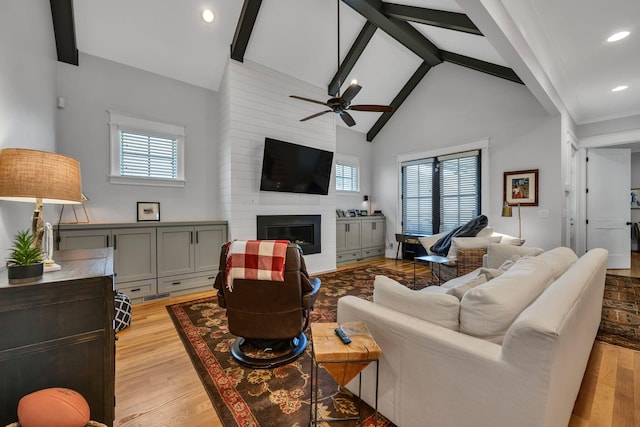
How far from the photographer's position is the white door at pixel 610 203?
17.4ft

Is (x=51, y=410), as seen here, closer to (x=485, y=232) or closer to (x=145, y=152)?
(x=145, y=152)

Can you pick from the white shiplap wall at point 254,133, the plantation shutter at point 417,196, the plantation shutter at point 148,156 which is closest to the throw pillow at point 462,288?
the white shiplap wall at point 254,133

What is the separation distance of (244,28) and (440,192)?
4.84m

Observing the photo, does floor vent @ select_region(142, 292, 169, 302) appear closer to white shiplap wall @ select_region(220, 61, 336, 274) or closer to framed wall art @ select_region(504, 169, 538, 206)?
white shiplap wall @ select_region(220, 61, 336, 274)

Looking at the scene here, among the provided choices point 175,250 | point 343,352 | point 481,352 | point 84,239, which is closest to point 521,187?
point 481,352

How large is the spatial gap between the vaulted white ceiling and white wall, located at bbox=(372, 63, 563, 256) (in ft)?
1.97

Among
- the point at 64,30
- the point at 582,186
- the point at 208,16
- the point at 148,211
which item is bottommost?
the point at 148,211

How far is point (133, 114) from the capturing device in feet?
13.3

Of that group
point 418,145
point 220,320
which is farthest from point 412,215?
point 220,320

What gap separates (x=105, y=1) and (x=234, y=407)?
4.68 metres

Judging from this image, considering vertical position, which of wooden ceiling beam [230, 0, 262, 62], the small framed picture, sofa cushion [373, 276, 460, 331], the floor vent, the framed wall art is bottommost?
the floor vent

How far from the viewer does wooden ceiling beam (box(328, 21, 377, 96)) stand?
4.77 metres

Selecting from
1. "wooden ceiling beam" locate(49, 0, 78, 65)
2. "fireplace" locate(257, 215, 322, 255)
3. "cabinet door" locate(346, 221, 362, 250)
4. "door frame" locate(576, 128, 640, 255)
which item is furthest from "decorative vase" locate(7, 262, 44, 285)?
"door frame" locate(576, 128, 640, 255)

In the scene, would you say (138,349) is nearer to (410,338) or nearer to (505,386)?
(410,338)
